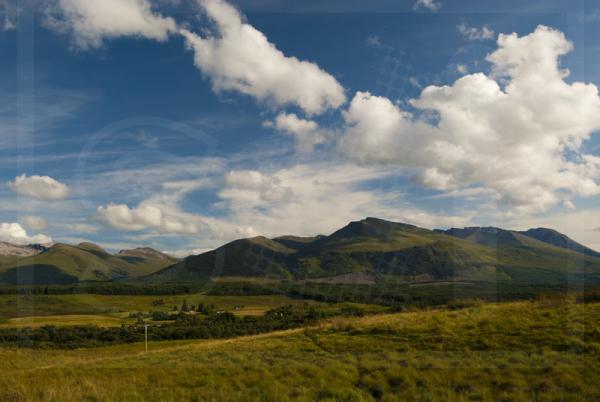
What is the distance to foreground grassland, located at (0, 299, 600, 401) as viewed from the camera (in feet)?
49.8

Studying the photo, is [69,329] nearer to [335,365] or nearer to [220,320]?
[220,320]

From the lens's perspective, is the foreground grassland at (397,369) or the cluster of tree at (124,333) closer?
the foreground grassland at (397,369)

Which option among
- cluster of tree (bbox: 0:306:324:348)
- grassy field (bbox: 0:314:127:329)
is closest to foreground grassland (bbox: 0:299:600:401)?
cluster of tree (bbox: 0:306:324:348)

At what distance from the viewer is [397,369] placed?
17.5 m

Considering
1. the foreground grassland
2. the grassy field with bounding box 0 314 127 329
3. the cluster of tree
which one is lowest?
the grassy field with bounding box 0 314 127 329

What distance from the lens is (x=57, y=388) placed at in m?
17.4

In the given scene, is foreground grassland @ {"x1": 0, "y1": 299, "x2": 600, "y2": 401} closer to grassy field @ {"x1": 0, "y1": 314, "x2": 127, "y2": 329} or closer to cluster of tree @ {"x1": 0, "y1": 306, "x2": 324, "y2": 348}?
cluster of tree @ {"x1": 0, "y1": 306, "x2": 324, "y2": 348}

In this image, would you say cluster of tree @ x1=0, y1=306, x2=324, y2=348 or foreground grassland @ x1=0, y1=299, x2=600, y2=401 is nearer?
foreground grassland @ x1=0, y1=299, x2=600, y2=401

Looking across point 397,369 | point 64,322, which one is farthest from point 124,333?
point 397,369

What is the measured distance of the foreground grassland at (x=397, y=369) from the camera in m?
15.2

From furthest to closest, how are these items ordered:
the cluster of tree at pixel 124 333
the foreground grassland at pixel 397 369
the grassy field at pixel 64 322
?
1. the grassy field at pixel 64 322
2. the cluster of tree at pixel 124 333
3. the foreground grassland at pixel 397 369

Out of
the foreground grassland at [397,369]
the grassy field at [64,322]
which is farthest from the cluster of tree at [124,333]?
the foreground grassland at [397,369]

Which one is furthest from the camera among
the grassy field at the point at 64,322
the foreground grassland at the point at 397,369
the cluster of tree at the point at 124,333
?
the grassy field at the point at 64,322

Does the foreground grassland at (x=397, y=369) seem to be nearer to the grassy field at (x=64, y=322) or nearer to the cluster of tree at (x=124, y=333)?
the cluster of tree at (x=124, y=333)
